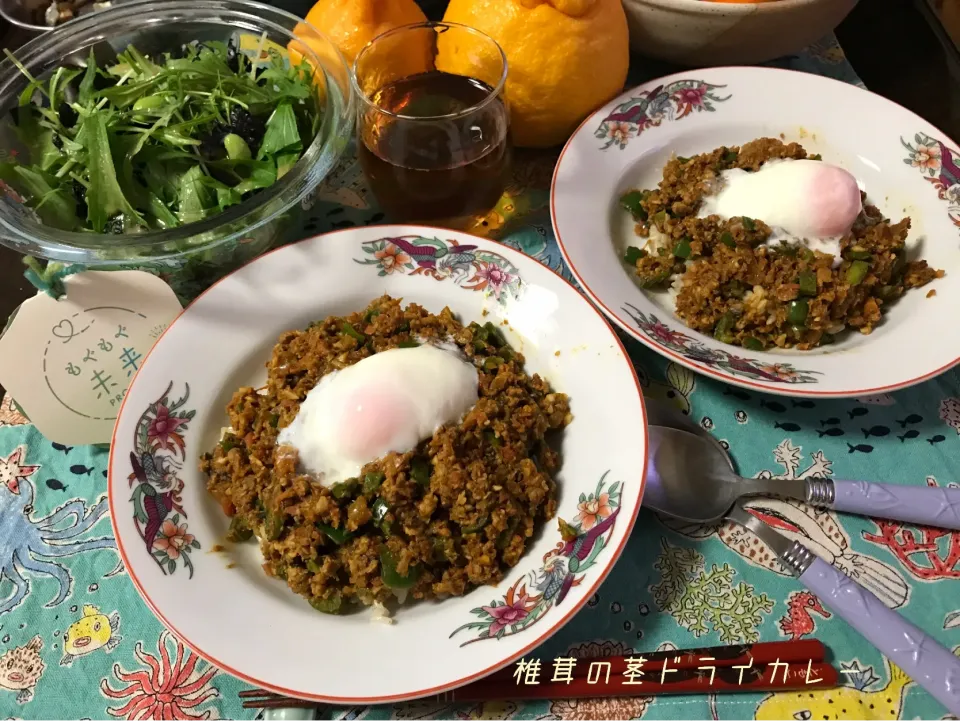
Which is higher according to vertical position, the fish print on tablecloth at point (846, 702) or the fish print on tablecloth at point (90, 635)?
the fish print on tablecloth at point (846, 702)

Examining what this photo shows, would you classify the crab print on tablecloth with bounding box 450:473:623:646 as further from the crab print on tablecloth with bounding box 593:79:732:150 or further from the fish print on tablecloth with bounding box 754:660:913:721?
the crab print on tablecloth with bounding box 593:79:732:150

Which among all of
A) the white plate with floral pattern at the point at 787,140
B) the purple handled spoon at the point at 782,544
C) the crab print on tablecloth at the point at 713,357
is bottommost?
the purple handled spoon at the point at 782,544

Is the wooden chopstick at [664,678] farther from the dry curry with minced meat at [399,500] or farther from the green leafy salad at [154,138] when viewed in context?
the green leafy salad at [154,138]

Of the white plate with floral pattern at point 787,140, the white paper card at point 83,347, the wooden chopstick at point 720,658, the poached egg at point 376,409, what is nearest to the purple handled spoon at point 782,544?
the wooden chopstick at point 720,658

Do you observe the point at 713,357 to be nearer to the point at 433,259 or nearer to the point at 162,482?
the point at 433,259

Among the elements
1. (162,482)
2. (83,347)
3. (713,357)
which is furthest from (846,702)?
(83,347)

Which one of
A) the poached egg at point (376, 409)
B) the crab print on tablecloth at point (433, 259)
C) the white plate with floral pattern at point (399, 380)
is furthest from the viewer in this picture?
the crab print on tablecloth at point (433, 259)
